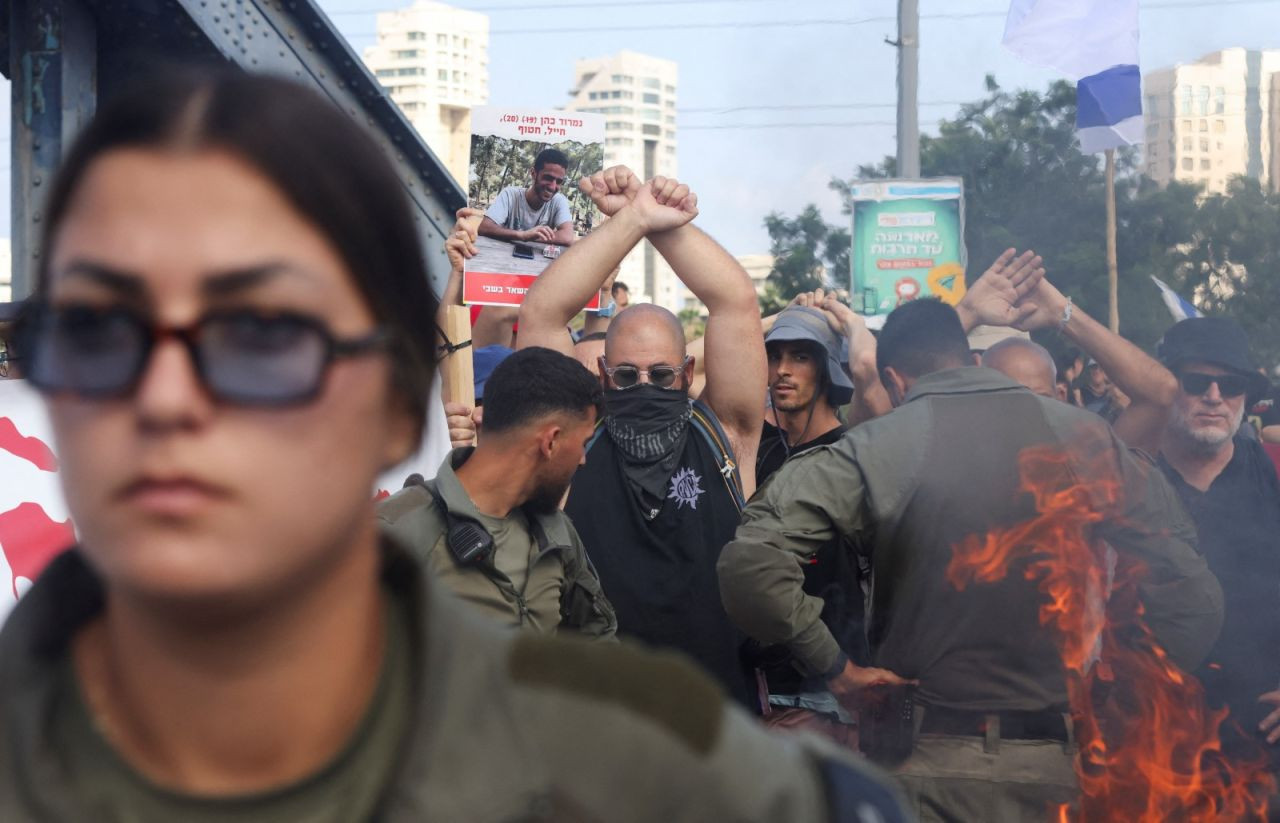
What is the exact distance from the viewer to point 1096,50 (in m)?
7.60

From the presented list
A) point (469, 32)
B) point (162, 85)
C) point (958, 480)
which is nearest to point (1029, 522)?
point (958, 480)

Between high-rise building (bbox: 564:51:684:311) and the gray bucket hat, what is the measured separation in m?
103

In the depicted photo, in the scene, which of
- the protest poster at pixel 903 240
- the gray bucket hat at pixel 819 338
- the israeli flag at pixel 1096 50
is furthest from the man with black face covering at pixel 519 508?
the protest poster at pixel 903 240

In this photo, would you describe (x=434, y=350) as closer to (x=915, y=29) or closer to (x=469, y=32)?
(x=915, y=29)

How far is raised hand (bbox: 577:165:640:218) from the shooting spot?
5516 mm

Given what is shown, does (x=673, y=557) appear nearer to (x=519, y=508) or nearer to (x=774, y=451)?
(x=519, y=508)

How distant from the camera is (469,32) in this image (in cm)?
10775

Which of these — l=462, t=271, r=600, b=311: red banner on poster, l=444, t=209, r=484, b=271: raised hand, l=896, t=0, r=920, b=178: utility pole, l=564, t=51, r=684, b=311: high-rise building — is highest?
l=564, t=51, r=684, b=311: high-rise building

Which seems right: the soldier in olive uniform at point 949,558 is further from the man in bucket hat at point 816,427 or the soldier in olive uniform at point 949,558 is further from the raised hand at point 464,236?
the raised hand at point 464,236

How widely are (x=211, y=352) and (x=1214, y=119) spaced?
599 inches

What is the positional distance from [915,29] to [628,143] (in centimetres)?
10000

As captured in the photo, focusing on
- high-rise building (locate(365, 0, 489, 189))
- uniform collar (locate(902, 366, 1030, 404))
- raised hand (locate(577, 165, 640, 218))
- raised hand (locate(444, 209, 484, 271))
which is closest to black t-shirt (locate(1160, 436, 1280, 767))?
uniform collar (locate(902, 366, 1030, 404))

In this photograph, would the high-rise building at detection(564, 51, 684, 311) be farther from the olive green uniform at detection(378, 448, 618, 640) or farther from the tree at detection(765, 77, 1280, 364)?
the olive green uniform at detection(378, 448, 618, 640)

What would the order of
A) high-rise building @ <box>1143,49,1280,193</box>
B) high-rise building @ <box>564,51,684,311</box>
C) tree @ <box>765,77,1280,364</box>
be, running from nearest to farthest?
tree @ <box>765,77,1280,364</box> < high-rise building @ <box>1143,49,1280,193</box> < high-rise building @ <box>564,51,684,311</box>
